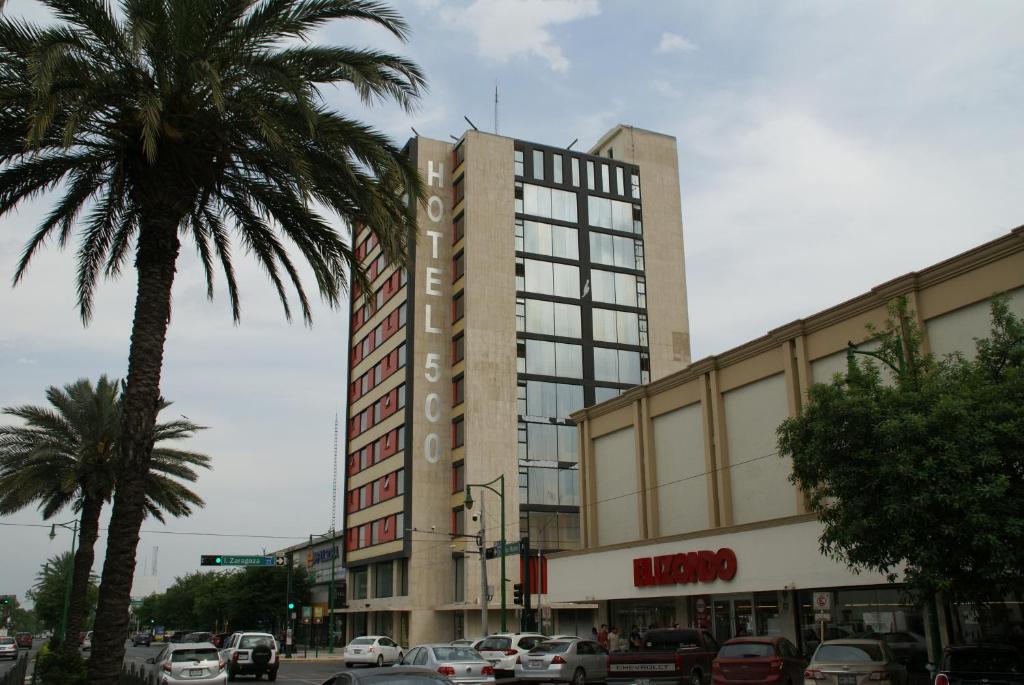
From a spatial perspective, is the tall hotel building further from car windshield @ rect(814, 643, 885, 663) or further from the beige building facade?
car windshield @ rect(814, 643, 885, 663)

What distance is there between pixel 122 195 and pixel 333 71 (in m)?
5.24

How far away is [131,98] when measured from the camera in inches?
666

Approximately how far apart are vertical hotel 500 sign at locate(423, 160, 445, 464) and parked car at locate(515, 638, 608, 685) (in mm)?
41480

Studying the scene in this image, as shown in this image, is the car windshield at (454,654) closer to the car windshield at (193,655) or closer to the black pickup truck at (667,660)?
the black pickup truck at (667,660)

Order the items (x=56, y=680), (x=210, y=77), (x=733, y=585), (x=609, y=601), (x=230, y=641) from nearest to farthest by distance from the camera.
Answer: (x=210, y=77) → (x=56, y=680) → (x=733, y=585) → (x=230, y=641) → (x=609, y=601)

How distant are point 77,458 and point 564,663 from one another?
71.2 ft

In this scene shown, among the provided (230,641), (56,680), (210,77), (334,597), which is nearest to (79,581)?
(230,641)

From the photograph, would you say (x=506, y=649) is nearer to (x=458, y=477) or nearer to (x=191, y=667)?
(x=191, y=667)

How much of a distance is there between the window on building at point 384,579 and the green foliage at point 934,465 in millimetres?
56209

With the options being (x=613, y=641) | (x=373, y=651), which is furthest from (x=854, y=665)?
(x=373, y=651)

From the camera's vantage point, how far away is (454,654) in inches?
1001

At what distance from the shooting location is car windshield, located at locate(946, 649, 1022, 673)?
46.8ft

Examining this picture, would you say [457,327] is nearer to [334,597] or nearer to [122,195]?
[334,597]

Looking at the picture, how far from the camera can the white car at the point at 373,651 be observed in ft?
153
